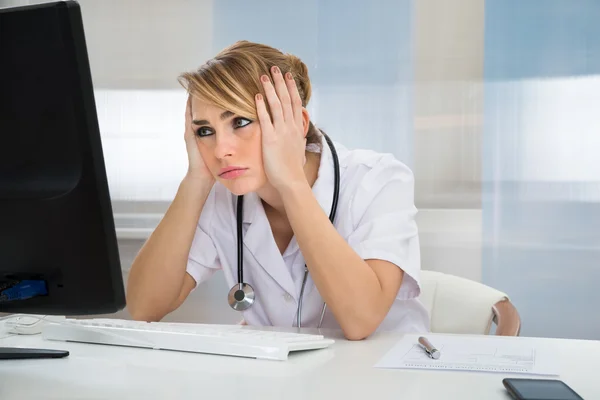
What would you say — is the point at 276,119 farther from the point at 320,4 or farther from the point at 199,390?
the point at 320,4

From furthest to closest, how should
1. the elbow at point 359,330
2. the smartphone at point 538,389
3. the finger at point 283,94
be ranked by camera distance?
1. the finger at point 283,94
2. the elbow at point 359,330
3. the smartphone at point 538,389

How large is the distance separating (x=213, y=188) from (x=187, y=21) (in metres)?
1.36

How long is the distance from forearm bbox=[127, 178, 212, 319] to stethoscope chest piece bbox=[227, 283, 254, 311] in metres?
0.17

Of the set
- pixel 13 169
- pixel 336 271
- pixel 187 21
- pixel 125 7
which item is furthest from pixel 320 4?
pixel 13 169

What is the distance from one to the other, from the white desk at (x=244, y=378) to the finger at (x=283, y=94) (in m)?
0.56

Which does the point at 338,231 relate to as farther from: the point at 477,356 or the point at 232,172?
the point at 477,356

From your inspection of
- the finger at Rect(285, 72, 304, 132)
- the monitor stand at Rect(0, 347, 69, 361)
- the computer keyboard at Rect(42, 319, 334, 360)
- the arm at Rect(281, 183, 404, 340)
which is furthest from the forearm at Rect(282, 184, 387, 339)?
the monitor stand at Rect(0, 347, 69, 361)

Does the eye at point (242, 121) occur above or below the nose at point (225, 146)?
above

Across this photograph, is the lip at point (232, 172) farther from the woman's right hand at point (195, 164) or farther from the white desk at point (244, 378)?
the white desk at point (244, 378)

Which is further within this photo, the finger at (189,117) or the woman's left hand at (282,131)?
the finger at (189,117)

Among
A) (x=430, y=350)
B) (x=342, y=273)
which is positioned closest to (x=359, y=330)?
(x=342, y=273)

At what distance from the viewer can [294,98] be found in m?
1.48

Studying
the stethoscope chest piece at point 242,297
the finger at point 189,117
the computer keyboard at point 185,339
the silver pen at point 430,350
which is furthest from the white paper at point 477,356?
the finger at point 189,117

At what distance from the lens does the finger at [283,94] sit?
145cm
